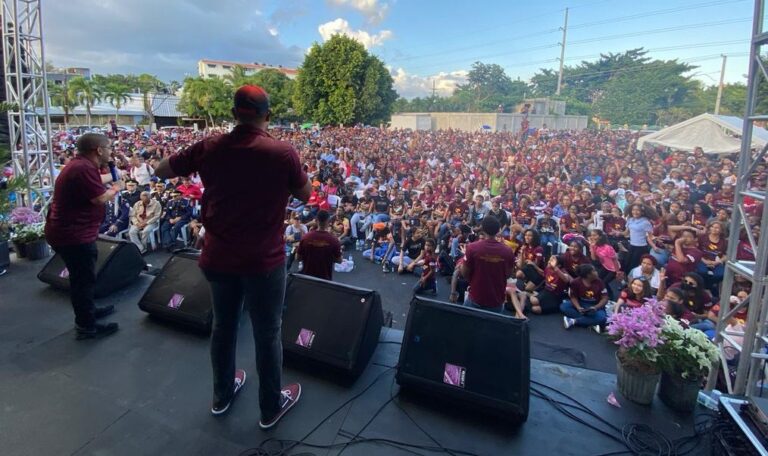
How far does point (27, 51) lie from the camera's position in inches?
238

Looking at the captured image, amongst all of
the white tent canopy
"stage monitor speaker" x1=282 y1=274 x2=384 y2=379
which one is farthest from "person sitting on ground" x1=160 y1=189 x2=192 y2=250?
the white tent canopy

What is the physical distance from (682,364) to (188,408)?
8.65 feet

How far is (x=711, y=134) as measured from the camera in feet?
35.0

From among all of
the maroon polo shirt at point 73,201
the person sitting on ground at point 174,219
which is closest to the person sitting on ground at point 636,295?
the maroon polo shirt at point 73,201

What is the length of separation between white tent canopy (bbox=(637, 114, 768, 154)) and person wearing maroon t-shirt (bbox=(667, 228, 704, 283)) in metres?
6.94

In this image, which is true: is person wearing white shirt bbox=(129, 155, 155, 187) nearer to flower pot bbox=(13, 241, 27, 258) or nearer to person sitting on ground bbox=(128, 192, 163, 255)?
person sitting on ground bbox=(128, 192, 163, 255)

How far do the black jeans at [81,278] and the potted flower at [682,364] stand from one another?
11.6 feet

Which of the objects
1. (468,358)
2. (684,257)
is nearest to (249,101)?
(468,358)

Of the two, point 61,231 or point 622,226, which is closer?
point 61,231

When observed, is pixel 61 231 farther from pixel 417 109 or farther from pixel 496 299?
pixel 417 109

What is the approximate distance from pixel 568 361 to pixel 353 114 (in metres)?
24.8

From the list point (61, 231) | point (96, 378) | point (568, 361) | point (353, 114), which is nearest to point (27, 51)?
point (61, 231)

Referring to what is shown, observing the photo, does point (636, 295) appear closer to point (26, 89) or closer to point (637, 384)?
point (637, 384)

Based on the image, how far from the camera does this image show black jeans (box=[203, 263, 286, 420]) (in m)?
1.75
